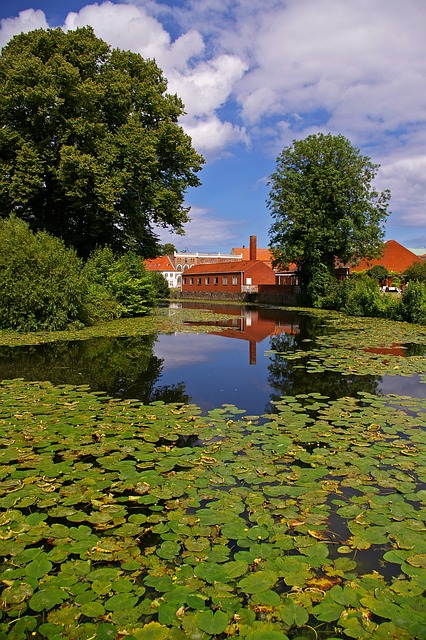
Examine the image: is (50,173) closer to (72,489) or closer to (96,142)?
(96,142)

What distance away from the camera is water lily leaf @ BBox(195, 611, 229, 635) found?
2282mm

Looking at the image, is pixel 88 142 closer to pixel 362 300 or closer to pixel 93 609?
pixel 362 300

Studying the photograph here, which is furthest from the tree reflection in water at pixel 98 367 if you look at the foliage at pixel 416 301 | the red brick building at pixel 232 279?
the red brick building at pixel 232 279

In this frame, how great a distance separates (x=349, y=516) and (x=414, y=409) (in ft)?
11.8

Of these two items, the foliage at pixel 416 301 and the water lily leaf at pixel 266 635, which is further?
the foliage at pixel 416 301

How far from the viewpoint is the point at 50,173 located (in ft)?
78.2

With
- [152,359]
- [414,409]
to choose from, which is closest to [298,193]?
[152,359]

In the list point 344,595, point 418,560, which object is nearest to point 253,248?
point 418,560

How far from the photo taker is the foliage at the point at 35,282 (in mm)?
14891

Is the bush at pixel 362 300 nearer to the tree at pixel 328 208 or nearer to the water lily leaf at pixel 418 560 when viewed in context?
the tree at pixel 328 208

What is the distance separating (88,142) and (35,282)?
1071 cm

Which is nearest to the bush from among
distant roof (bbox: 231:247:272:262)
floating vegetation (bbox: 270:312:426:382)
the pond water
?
floating vegetation (bbox: 270:312:426:382)

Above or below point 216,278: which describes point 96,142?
above

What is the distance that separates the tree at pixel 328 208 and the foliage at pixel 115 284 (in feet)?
44.3
